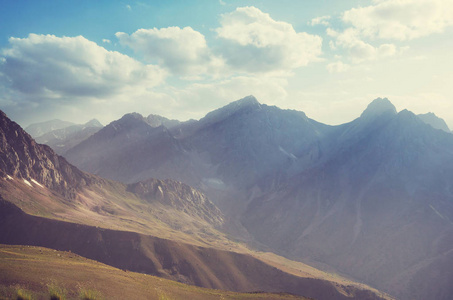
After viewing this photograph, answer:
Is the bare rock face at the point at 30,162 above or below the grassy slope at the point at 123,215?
above

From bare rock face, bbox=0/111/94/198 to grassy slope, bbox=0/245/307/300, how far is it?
3753 inches

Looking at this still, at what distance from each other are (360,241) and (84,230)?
15158 centimetres

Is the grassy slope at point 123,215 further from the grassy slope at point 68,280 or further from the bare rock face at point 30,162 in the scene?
the grassy slope at point 68,280

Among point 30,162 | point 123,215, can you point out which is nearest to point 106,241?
point 123,215

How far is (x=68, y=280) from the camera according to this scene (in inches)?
1371

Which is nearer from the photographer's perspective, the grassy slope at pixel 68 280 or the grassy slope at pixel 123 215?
the grassy slope at pixel 68 280

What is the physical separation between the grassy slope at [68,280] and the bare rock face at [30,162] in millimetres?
95320

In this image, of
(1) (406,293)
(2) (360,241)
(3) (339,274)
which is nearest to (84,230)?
(3) (339,274)

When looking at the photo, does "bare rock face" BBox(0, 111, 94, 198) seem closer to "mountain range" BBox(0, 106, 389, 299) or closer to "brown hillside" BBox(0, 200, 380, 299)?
"mountain range" BBox(0, 106, 389, 299)

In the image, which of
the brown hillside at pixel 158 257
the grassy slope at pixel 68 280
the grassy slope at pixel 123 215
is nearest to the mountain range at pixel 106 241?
the brown hillside at pixel 158 257

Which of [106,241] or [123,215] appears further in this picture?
[123,215]

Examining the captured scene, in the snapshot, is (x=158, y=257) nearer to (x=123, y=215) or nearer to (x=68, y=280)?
(x=123, y=215)

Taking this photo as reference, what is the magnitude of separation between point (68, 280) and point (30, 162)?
123658mm

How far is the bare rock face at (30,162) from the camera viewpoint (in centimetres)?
13200
